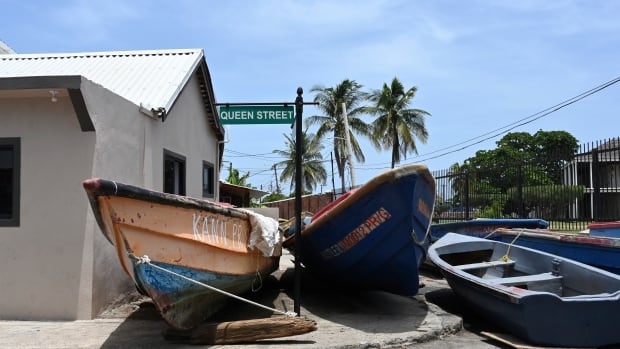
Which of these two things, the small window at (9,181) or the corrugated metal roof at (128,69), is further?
the corrugated metal roof at (128,69)

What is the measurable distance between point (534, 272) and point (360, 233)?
2855 millimetres

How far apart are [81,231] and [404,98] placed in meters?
34.6

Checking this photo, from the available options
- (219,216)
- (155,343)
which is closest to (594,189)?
(219,216)

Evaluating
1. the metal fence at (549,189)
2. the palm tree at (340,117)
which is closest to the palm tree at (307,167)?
the palm tree at (340,117)

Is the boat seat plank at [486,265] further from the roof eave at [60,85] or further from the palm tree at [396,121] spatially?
the palm tree at [396,121]

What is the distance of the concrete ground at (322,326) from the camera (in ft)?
18.9

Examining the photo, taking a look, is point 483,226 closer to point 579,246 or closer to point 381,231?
point 579,246

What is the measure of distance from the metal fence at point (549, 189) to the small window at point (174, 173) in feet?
24.0

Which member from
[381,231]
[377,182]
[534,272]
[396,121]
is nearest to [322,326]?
[381,231]

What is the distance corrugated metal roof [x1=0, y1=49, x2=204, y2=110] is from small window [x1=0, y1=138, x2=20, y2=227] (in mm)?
2140

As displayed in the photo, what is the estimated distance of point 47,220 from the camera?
6.95 metres

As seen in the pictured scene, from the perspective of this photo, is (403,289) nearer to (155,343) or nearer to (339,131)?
(155,343)

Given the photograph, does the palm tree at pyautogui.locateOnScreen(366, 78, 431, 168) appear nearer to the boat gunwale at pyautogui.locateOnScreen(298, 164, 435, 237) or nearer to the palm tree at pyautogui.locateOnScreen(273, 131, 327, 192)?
the palm tree at pyautogui.locateOnScreen(273, 131, 327, 192)

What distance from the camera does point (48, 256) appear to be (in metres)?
6.89
